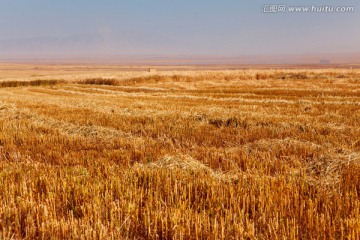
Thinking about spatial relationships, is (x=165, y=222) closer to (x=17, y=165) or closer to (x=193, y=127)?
(x=17, y=165)

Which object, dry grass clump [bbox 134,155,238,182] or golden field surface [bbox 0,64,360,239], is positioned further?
dry grass clump [bbox 134,155,238,182]

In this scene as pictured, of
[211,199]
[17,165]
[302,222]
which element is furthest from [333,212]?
[17,165]

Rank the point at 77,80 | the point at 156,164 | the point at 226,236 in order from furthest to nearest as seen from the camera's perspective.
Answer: the point at 77,80 < the point at 156,164 < the point at 226,236

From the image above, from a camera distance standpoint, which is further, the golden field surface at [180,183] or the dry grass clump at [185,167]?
the dry grass clump at [185,167]

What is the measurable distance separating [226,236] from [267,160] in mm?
3772

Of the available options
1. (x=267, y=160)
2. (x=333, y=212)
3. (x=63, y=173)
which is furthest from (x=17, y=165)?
(x=333, y=212)

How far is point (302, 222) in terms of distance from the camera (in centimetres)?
404

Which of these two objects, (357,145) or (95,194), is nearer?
(95,194)

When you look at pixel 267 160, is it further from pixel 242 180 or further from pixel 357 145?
pixel 357 145

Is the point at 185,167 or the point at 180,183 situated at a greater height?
the point at 180,183

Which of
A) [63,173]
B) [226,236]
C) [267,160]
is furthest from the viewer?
[267,160]

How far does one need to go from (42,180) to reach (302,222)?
3.46 meters

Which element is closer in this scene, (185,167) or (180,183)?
(180,183)

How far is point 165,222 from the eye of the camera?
12.6 ft
